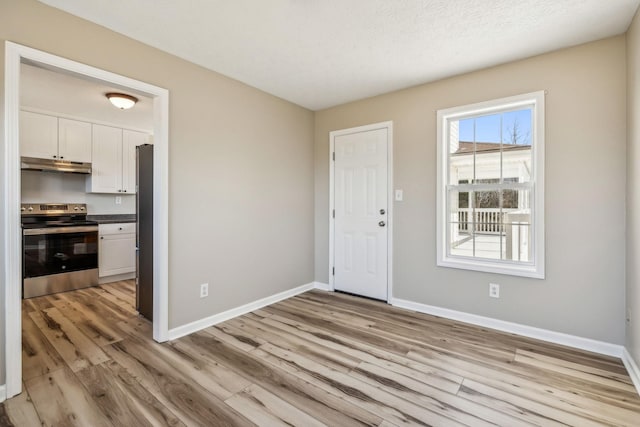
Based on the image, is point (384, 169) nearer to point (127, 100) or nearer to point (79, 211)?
point (127, 100)

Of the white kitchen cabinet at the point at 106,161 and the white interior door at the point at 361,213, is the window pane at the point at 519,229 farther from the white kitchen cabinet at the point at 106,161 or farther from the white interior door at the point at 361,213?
the white kitchen cabinet at the point at 106,161

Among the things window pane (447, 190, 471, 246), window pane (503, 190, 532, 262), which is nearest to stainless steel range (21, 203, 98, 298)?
window pane (447, 190, 471, 246)

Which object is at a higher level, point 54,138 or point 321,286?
point 54,138

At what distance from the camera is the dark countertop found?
458 cm

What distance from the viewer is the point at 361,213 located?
3.76 m

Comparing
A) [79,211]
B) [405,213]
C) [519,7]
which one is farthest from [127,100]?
[519,7]

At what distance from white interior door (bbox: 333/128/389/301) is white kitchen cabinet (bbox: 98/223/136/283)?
3285 millimetres

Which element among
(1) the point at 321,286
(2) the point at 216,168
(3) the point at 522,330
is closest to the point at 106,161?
(2) the point at 216,168

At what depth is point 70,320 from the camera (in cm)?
303

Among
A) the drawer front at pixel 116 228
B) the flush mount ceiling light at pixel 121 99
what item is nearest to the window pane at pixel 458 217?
the flush mount ceiling light at pixel 121 99

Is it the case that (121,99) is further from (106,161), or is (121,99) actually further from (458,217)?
(458,217)

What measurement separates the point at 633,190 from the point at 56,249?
601 cm

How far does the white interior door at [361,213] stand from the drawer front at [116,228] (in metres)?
3.30

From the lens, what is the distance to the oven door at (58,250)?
3.76 meters
